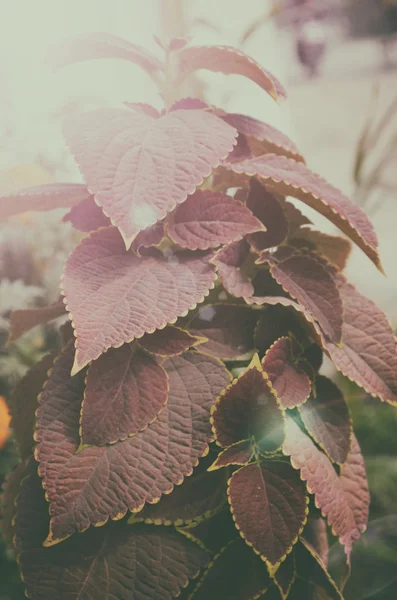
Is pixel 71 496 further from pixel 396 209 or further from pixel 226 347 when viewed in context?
pixel 396 209

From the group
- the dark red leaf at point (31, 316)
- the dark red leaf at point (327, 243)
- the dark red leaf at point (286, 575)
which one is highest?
the dark red leaf at point (327, 243)

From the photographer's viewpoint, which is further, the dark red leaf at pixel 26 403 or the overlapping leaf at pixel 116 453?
the dark red leaf at pixel 26 403

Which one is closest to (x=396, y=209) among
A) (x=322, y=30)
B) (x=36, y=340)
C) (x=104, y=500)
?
(x=322, y=30)

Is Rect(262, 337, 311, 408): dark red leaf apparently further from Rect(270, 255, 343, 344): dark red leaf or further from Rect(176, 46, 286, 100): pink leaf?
Rect(176, 46, 286, 100): pink leaf

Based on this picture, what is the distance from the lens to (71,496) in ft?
1.16

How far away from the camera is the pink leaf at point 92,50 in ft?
1.46

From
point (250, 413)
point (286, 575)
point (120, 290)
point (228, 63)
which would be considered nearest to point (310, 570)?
point (286, 575)

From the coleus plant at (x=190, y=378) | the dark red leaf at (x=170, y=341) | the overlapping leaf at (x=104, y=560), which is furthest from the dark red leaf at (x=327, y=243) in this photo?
the overlapping leaf at (x=104, y=560)

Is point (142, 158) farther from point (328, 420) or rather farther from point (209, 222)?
point (328, 420)

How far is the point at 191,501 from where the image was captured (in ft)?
1.31

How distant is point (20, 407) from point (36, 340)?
456 mm

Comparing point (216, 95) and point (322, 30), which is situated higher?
point (322, 30)

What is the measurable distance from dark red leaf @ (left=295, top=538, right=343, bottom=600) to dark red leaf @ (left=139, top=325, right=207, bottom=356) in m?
0.17

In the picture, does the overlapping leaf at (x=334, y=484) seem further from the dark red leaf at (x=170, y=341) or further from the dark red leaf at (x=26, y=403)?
the dark red leaf at (x=26, y=403)
